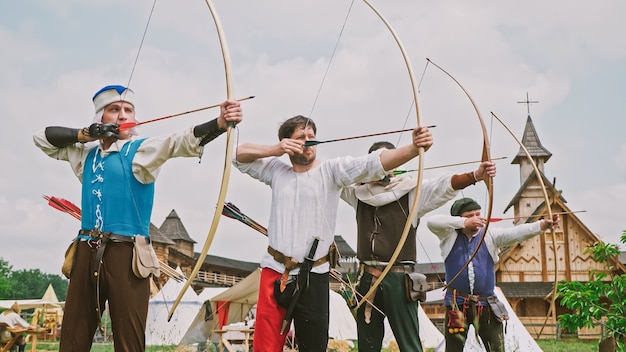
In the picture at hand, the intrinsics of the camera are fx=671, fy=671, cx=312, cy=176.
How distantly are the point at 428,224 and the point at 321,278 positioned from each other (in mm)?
2156

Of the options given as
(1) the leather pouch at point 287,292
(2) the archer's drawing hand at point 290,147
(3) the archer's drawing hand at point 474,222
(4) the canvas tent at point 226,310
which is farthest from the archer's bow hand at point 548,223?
(4) the canvas tent at point 226,310

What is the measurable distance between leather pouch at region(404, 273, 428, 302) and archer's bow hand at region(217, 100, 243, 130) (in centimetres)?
164

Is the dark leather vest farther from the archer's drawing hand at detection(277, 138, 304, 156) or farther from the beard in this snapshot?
the archer's drawing hand at detection(277, 138, 304, 156)

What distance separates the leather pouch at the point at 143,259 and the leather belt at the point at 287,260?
56 cm

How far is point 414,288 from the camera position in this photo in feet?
13.0

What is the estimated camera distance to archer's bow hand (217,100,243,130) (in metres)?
2.90

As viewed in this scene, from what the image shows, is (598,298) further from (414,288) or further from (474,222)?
(414,288)

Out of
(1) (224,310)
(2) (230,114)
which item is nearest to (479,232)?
(2) (230,114)

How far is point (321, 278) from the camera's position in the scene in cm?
331

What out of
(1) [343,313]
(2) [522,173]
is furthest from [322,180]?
(2) [522,173]

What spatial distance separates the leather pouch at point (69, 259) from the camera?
3.19m

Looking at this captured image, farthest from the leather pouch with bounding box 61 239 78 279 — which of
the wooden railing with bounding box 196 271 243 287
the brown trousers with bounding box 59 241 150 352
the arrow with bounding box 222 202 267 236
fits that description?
the wooden railing with bounding box 196 271 243 287

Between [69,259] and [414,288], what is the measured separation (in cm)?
194

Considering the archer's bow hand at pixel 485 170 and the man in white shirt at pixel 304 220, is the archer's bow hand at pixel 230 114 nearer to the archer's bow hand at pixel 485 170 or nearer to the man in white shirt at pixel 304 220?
the man in white shirt at pixel 304 220
